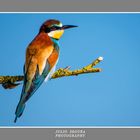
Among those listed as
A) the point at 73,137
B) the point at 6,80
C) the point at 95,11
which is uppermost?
the point at 95,11

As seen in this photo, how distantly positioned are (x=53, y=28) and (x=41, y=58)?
0.71ft

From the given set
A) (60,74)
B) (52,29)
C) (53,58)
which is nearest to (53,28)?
(52,29)

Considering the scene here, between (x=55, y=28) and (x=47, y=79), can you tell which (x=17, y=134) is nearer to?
(x=47, y=79)

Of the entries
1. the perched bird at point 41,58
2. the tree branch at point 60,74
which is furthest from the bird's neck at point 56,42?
the tree branch at point 60,74

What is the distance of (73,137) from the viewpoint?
1.96 metres

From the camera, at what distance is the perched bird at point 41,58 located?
208cm

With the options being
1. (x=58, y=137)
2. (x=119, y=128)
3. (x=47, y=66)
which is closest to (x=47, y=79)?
(x=47, y=66)

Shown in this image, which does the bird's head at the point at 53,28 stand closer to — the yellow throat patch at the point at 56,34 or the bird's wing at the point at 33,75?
the yellow throat patch at the point at 56,34

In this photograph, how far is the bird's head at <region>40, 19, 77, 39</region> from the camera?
2.17 m

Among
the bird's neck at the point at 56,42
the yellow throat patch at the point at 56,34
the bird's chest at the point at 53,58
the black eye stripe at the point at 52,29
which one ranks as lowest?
the bird's chest at the point at 53,58

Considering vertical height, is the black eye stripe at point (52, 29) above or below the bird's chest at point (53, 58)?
above

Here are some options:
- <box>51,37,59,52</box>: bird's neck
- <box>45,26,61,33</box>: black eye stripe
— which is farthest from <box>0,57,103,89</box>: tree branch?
<box>45,26,61,33</box>: black eye stripe

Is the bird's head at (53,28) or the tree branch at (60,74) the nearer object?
the tree branch at (60,74)

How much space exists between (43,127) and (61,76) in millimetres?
340
